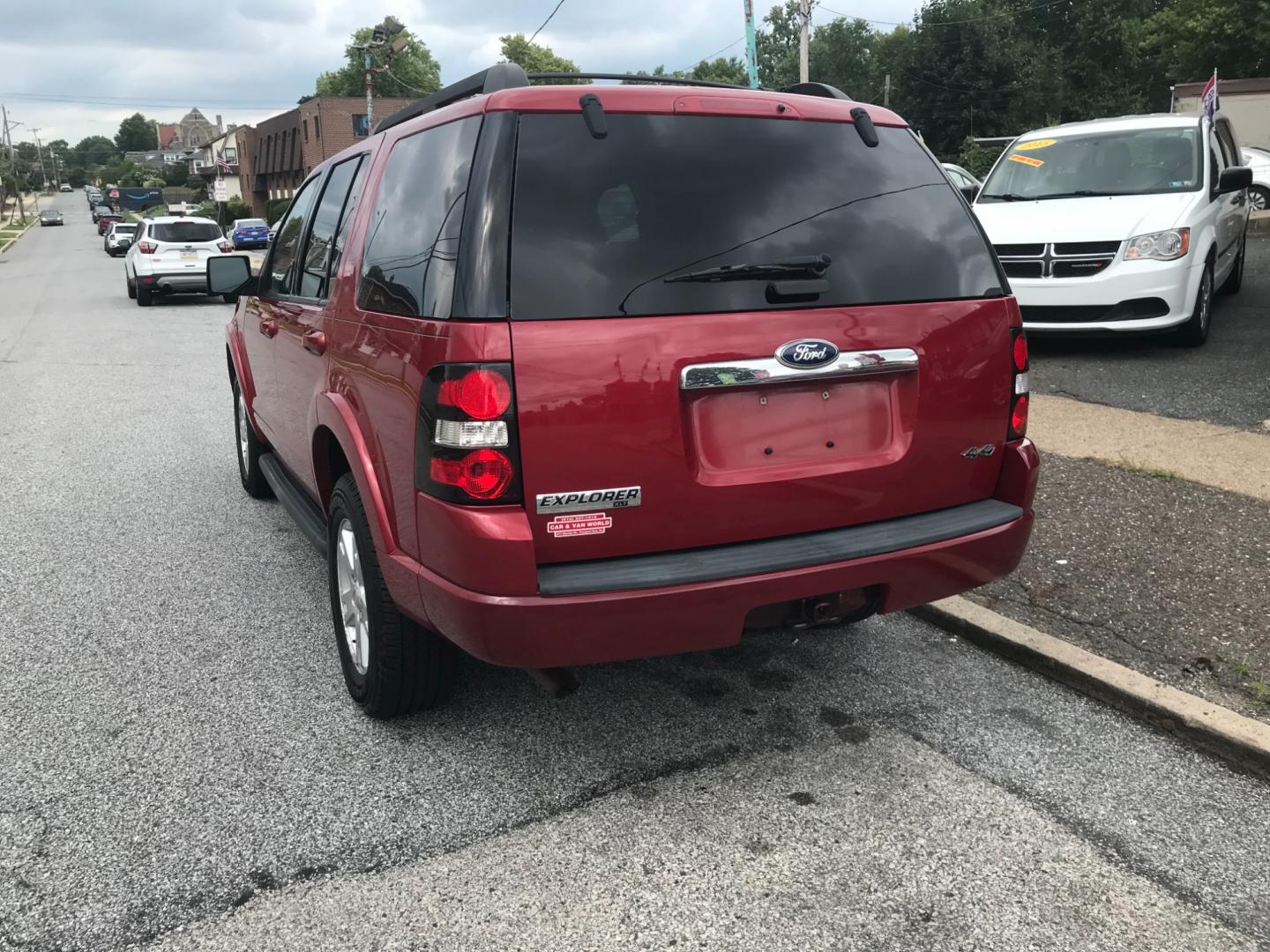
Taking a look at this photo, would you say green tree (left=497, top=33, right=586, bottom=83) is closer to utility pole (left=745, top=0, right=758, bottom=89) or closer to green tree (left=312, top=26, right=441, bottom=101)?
green tree (left=312, top=26, right=441, bottom=101)

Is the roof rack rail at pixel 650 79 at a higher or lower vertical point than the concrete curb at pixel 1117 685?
higher

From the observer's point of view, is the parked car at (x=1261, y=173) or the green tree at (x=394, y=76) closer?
the parked car at (x=1261, y=173)

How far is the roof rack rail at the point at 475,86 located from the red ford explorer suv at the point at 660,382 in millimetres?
27

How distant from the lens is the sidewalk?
389 cm

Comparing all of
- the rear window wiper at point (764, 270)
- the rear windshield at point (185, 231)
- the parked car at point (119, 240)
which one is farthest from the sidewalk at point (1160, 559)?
the parked car at point (119, 240)

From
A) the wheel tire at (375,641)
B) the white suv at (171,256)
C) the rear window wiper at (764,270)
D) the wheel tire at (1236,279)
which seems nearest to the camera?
the rear window wiper at (764,270)

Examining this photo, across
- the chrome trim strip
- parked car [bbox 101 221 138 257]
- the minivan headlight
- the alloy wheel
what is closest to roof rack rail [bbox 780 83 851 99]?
the chrome trim strip

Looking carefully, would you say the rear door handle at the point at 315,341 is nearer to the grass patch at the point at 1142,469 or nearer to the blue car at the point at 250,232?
the grass patch at the point at 1142,469

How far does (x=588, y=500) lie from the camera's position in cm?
272

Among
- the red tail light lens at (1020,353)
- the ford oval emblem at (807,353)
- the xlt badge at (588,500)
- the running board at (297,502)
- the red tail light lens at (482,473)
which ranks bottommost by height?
the running board at (297,502)

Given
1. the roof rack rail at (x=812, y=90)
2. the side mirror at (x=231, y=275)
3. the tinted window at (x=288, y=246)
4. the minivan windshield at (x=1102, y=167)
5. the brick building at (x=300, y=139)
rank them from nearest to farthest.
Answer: the roof rack rail at (x=812, y=90) < the tinted window at (x=288, y=246) < the side mirror at (x=231, y=275) < the minivan windshield at (x=1102, y=167) < the brick building at (x=300, y=139)

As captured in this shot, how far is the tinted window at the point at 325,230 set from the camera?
4008mm

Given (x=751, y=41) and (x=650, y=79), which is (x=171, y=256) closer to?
(x=751, y=41)

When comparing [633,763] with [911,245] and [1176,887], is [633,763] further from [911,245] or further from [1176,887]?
[911,245]
